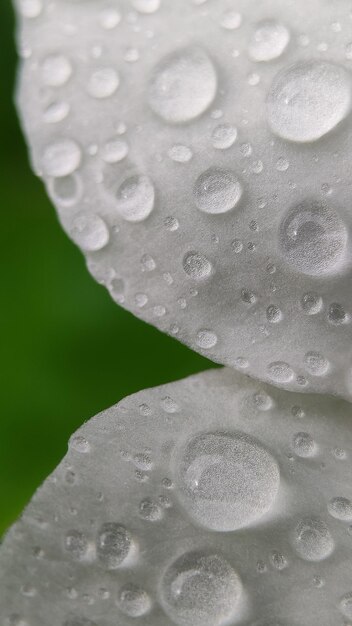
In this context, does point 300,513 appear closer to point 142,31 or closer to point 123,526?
point 123,526

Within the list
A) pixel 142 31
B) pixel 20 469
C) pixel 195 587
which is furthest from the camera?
pixel 20 469

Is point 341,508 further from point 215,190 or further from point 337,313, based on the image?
point 215,190

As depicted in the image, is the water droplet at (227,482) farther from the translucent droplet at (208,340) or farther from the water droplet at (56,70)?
the water droplet at (56,70)

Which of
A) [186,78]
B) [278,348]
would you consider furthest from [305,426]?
[186,78]

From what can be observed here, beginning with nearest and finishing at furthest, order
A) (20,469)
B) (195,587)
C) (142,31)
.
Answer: (195,587) < (142,31) < (20,469)

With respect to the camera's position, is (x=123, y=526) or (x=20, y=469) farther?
(x=20, y=469)

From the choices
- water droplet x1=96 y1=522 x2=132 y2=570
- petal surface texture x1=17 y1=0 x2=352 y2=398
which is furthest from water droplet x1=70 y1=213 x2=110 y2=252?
water droplet x1=96 y1=522 x2=132 y2=570

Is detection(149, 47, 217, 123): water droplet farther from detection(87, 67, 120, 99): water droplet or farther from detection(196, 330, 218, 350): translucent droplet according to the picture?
detection(196, 330, 218, 350): translucent droplet
